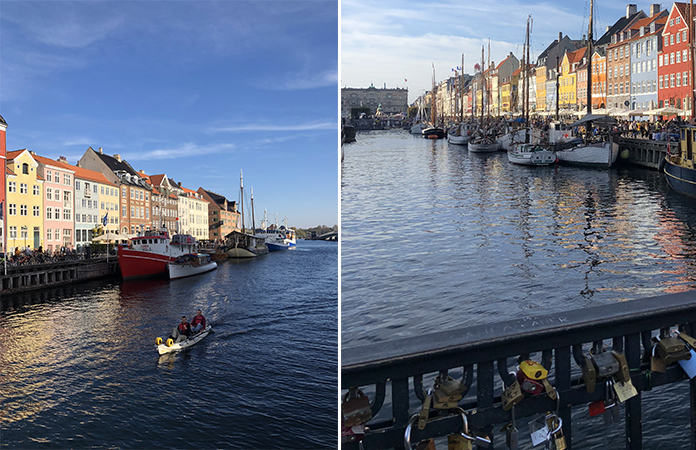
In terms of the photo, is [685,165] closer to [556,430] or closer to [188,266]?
[556,430]

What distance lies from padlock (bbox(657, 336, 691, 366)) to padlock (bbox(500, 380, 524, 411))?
38.2 inches

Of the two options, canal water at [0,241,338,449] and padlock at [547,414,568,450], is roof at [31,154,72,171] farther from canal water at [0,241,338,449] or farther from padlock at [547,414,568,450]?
padlock at [547,414,568,450]

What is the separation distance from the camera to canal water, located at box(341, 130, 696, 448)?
34.4 ft

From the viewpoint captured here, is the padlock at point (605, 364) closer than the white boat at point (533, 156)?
Yes

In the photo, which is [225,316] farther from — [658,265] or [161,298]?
[658,265]

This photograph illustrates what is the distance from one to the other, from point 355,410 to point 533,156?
43.9 m

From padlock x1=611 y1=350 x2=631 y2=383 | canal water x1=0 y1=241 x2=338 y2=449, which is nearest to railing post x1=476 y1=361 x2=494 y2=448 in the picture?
padlock x1=611 y1=350 x2=631 y2=383

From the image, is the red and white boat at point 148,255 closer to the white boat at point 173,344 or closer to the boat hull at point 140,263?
the boat hull at point 140,263

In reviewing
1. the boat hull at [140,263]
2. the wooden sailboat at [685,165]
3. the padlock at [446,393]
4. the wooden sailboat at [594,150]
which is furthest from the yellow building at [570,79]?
the padlock at [446,393]

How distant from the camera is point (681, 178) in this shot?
84.4 feet

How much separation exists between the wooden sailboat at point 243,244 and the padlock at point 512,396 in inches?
2553

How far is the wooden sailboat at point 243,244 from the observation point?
68812 mm

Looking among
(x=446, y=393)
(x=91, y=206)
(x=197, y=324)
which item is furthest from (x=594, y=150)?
(x=446, y=393)

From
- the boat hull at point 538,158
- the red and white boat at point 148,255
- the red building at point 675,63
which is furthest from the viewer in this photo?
the red building at point 675,63
